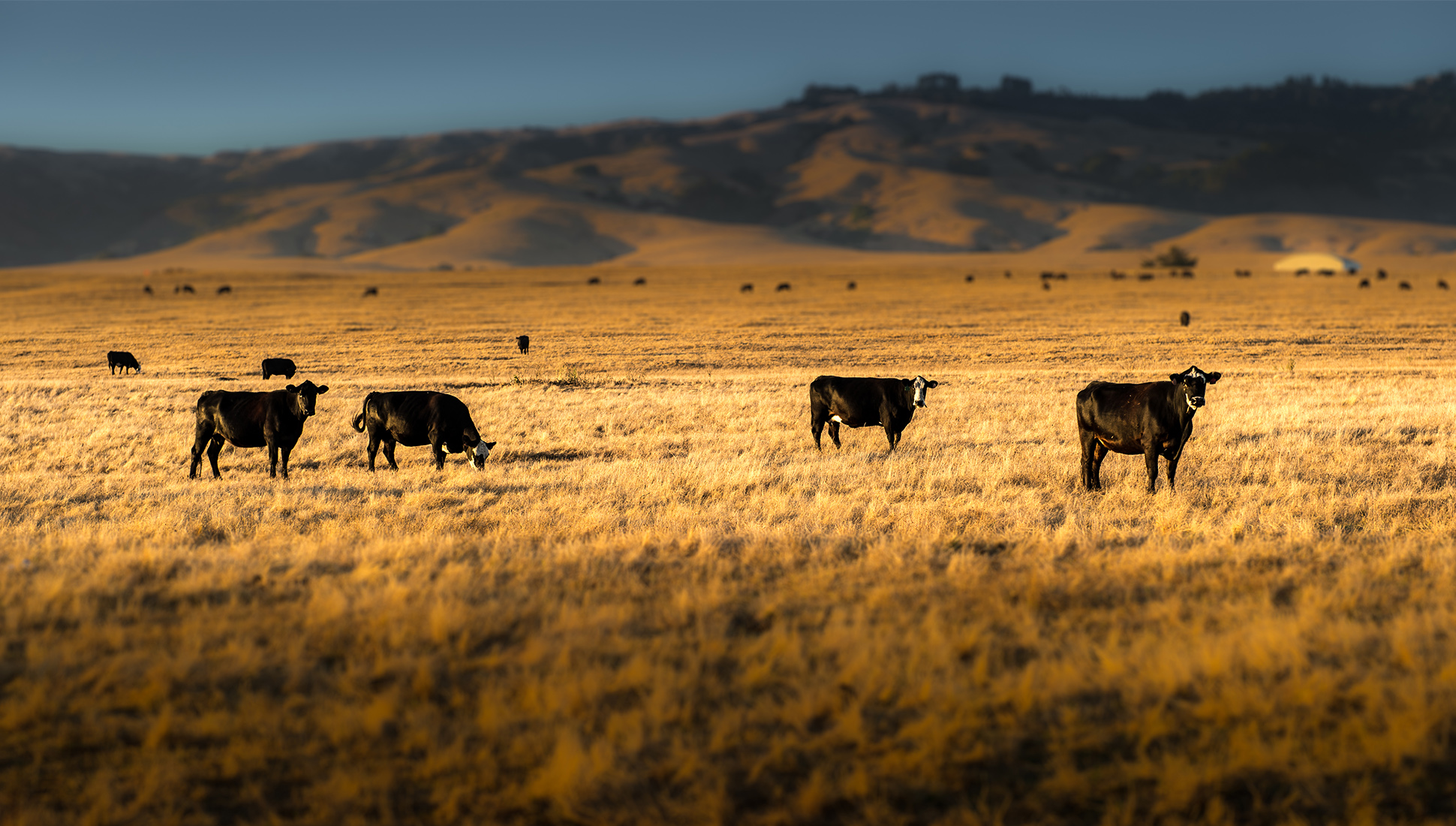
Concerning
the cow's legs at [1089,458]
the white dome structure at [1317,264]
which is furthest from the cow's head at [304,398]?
the white dome structure at [1317,264]

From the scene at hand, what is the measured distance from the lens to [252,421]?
15.2 metres

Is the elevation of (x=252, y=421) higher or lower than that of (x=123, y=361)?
lower

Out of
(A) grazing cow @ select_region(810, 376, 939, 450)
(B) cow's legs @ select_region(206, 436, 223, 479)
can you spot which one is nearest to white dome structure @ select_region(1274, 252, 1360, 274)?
(A) grazing cow @ select_region(810, 376, 939, 450)

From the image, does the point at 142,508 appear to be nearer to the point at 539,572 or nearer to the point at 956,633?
the point at 539,572

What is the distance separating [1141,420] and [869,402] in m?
5.31

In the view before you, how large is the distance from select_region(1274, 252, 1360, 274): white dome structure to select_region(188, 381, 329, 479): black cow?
4732 inches

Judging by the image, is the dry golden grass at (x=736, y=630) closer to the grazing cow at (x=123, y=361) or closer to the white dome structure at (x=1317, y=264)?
the grazing cow at (x=123, y=361)

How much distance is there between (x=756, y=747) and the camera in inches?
208

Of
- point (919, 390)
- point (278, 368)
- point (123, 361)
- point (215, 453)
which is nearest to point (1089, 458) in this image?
point (919, 390)

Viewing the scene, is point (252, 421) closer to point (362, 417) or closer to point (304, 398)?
point (304, 398)

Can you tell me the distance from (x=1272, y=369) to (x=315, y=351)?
3250 centimetres

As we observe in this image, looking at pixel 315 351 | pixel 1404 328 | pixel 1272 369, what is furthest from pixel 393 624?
pixel 1404 328

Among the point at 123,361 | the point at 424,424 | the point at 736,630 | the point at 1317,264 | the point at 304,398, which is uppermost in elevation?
the point at 1317,264

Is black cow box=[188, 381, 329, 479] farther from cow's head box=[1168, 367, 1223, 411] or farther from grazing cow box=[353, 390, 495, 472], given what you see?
cow's head box=[1168, 367, 1223, 411]
